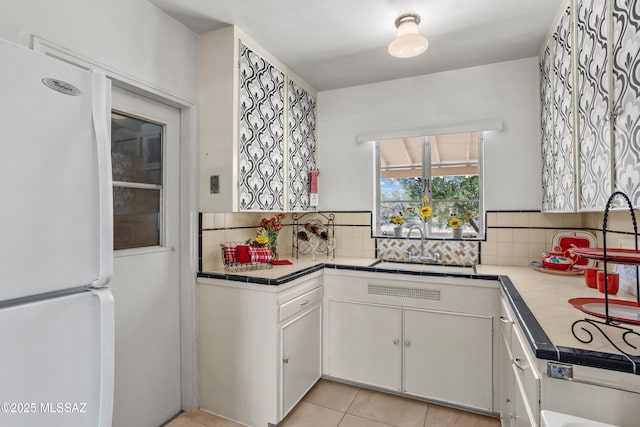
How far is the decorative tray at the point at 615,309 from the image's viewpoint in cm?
112

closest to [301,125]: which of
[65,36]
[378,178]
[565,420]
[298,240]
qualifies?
[378,178]

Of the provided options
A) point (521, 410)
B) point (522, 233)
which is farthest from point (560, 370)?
point (522, 233)

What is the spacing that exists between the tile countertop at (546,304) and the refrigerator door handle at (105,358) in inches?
39.3

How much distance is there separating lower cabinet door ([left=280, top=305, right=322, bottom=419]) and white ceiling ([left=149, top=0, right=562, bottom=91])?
75.9 inches

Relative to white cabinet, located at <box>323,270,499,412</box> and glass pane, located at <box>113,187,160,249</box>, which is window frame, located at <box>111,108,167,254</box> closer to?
glass pane, located at <box>113,187,160,249</box>

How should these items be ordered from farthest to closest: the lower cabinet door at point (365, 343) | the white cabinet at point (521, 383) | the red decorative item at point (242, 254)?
the lower cabinet door at point (365, 343) < the red decorative item at point (242, 254) < the white cabinet at point (521, 383)

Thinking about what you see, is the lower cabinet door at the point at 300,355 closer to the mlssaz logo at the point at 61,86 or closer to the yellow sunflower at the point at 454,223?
the yellow sunflower at the point at 454,223

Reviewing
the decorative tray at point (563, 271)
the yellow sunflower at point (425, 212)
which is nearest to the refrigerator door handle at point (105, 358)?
the yellow sunflower at point (425, 212)

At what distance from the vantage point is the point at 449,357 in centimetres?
215

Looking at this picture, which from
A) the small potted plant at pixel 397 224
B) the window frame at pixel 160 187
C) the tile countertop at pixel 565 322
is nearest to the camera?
the tile countertop at pixel 565 322

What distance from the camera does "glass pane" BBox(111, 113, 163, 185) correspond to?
69.9 inches

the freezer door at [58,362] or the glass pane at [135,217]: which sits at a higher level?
the glass pane at [135,217]

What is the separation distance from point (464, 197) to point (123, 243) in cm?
259

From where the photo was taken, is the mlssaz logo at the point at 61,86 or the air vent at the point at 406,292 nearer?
the mlssaz logo at the point at 61,86
